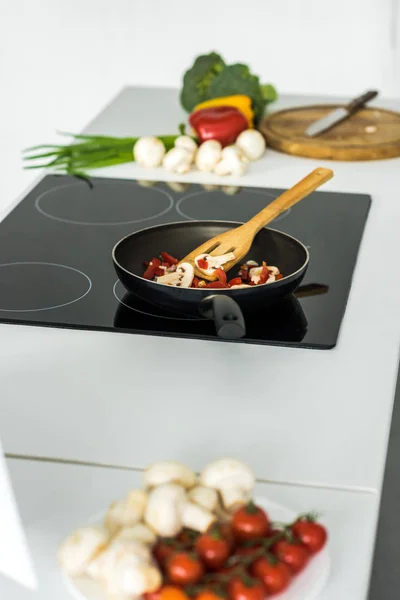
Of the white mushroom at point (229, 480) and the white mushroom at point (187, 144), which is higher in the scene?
the white mushroom at point (229, 480)

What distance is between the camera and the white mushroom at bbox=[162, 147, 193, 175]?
173cm

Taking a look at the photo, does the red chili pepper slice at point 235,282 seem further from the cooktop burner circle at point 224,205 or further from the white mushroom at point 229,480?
the white mushroom at point 229,480

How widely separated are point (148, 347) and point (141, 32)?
8.35 ft

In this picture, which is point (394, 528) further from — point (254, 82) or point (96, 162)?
point (254, 82)

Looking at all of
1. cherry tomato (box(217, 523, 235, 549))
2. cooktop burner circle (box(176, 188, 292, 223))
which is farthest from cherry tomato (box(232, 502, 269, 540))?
cooktop burner circle (box(176, 188, 292, 223))

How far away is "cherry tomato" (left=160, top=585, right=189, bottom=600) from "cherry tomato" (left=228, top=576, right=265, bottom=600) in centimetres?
3

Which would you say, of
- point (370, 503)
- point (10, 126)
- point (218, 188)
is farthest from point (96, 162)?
point (10, 126)

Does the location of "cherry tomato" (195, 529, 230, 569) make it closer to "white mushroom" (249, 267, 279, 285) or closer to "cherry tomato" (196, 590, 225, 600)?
"cherry tomato" (196, 590, 225, 600)

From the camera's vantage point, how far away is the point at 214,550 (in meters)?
0.59

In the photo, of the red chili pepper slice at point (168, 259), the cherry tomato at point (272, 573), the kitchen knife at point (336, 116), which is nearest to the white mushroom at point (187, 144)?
the kitchen knife at point (336, 116)

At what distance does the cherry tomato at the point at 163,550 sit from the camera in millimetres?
602

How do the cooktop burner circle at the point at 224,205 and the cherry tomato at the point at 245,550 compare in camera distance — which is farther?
the cooktop burner circle at the point at 224,205

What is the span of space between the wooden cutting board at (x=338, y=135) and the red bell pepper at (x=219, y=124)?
0.27ft

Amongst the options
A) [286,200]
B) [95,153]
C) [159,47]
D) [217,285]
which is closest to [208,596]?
[217,285]
